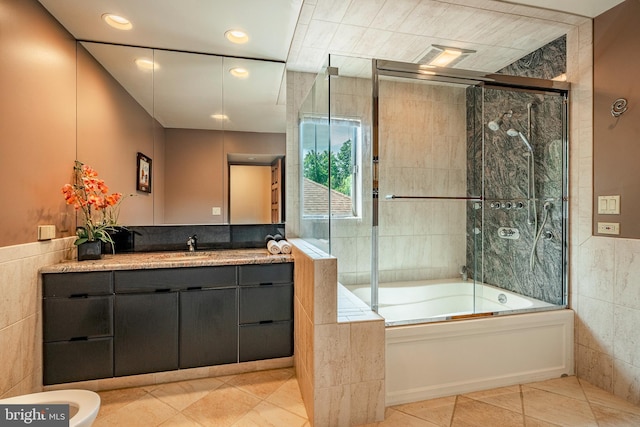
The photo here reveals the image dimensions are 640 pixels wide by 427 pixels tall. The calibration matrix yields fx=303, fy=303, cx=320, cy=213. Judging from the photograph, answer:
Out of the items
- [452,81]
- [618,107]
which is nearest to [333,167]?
[452,81]

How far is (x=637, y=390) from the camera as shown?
1950 mm

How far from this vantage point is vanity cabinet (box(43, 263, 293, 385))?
199cm

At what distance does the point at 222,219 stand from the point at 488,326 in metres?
2.29

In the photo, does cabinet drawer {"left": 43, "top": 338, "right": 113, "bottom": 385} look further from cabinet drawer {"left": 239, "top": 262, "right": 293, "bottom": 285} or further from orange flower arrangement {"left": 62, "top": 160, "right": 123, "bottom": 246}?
cabinet drawer {"left": 239, "top": 262, "right": 293, "bottom": 285}

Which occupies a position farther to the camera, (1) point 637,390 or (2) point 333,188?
(2) point 333,188

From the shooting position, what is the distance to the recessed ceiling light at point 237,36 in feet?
7.72

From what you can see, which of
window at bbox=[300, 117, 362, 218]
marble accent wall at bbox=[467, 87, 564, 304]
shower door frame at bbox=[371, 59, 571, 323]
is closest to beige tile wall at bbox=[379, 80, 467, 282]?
marble accent wall at bbox=[467, 87, 564, 304]

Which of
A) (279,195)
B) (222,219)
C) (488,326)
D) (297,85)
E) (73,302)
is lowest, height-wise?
(488,326)

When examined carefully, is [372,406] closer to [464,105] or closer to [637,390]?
[637,390]

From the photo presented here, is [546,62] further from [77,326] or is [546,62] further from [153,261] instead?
[77,326]

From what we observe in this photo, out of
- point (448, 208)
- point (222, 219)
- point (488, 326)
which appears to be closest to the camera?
point (488, 326)

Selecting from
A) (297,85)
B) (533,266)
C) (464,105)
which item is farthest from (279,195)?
(533,266)

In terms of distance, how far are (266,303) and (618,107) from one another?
2823mm

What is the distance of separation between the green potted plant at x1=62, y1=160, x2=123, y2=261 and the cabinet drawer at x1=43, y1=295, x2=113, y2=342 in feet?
1.15
